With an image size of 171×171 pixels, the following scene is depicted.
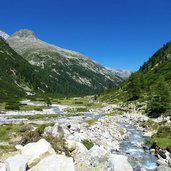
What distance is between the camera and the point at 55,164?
18328 millimetres

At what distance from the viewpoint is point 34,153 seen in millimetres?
21000

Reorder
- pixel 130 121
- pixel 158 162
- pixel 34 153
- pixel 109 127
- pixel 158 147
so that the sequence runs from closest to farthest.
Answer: pixel 34 153, pixel 158 162, pixel 158 147, pixel 109 127, pixel 130 121

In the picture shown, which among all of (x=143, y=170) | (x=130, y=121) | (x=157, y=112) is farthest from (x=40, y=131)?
(x=157, y=112)

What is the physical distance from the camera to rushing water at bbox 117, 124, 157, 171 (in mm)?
29548

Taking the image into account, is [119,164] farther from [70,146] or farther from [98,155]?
[70,146]

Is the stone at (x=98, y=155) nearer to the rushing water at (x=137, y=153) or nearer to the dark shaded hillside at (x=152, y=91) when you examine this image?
the rushing water at (x=137, y=153)

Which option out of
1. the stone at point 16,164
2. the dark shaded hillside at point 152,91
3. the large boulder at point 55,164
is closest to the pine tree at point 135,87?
the dark shaded hillside at point 152,91

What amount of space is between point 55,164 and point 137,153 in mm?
19653

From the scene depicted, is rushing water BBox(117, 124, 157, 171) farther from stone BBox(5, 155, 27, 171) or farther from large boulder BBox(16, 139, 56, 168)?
stone BBox(5, 155, 27, 171)

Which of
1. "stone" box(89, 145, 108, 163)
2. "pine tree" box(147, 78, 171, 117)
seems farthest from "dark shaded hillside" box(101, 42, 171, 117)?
"stone" box(89, 145, 108, 163)

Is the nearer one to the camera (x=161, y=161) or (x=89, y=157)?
(x=89, y=157)

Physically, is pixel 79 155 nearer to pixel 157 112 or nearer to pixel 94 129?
pixel 94 129

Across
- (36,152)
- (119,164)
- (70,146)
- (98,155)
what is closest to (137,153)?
(70,146)

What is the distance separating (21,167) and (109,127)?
33510 millimetres
